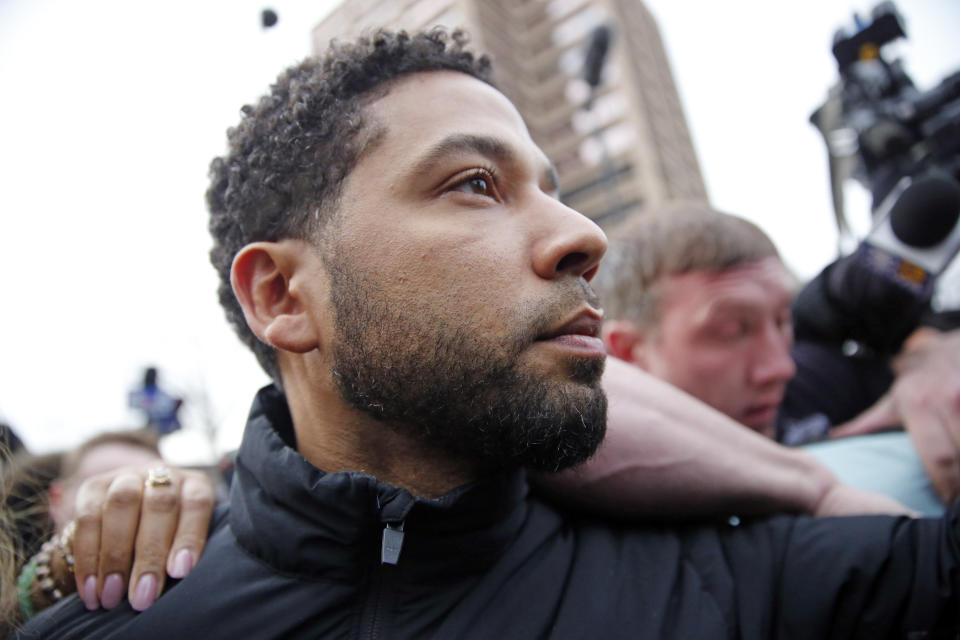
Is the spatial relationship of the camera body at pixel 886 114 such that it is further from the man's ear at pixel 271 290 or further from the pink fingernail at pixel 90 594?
the pink fingernail at pixel 90 594

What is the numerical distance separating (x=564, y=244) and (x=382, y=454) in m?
0.68

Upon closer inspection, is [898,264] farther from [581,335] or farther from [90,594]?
[90,594]

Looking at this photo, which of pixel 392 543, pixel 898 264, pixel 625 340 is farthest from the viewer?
pixel 625 340

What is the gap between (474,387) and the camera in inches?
50.9

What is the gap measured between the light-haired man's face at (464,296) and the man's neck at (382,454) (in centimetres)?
8

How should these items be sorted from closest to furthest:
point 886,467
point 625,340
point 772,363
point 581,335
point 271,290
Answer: point 581,335 → point 271,290 → point 886,467 → point 772,363 → point 625,340

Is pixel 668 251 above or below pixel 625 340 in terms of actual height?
above

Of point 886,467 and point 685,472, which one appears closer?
point 685,472

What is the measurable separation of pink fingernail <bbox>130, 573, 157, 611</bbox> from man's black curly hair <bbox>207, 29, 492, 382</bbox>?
0.68 meters

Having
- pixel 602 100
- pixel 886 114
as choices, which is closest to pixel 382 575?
pixel 886 114

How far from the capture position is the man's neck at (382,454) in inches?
57.5

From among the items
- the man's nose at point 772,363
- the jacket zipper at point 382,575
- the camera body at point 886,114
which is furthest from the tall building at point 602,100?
the jacket zipper at point 382,575

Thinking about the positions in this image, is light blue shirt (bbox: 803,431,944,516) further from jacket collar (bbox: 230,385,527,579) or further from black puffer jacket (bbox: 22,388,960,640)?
jacket collar (bbox: 230,385,527,579)

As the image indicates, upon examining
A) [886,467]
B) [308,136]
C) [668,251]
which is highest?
[308,136]
